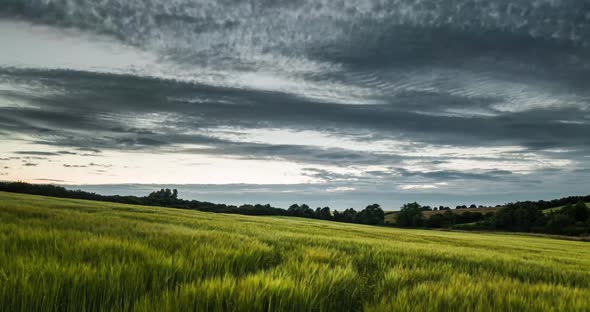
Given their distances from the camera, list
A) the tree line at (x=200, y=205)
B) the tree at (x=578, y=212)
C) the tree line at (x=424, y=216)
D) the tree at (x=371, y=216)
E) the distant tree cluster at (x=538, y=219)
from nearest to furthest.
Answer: the tree line at (x=200, y=205)
the tree line at (x=424, y=216)
the distant tree cluster at (x=538, y=219)
the tree at (x=578, y=212)
the tree at (x=371, y=216)

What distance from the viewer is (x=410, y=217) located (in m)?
119

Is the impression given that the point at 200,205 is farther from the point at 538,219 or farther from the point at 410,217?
the point at 538,219

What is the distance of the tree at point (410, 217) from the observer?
4599 inches

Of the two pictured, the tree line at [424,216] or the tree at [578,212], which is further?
the tree at [578,212]

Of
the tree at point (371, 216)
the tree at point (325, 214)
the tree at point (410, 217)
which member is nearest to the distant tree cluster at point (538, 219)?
the tree at point (410, 217)

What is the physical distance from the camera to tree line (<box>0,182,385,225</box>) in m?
60.8

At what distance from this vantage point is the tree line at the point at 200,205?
60.8 metres

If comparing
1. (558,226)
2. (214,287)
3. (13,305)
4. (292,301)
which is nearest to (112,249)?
(13,305)

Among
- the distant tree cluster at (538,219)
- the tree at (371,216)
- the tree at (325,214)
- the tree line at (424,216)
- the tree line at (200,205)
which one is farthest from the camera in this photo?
the tree at (325,214)

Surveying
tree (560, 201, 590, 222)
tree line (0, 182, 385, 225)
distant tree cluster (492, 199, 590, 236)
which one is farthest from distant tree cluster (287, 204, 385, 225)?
tree (560, 201, 590, 222)

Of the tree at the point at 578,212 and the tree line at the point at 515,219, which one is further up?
the tree at the point at 578,212

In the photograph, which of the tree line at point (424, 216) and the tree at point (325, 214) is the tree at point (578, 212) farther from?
the tree at point (325, 214)

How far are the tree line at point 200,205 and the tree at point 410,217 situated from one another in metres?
6.85

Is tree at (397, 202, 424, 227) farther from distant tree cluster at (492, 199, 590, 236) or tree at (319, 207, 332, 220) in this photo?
tree at (319, 207, 332, 220)
